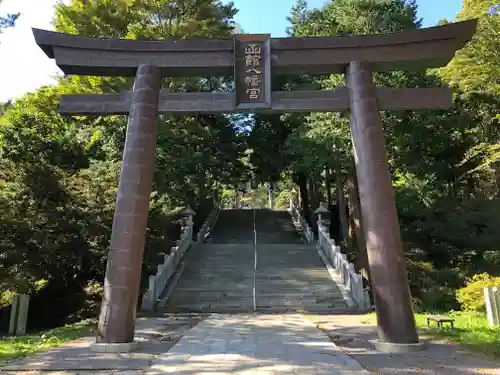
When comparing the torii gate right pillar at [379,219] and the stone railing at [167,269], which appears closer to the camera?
the torii gate right pillar at [379,219]

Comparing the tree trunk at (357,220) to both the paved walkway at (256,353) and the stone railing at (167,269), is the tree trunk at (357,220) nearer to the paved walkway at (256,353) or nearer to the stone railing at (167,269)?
the paved walkway at (256,353)

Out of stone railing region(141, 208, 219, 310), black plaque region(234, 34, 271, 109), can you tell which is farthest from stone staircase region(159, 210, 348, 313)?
black plaque region(234, 34, 271, 109)

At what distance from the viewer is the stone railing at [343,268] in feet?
44.8

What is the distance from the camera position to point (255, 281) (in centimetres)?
1608

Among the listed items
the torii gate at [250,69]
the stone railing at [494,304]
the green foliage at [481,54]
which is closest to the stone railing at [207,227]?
the green foliage at [481,54]

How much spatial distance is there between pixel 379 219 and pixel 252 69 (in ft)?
12.4

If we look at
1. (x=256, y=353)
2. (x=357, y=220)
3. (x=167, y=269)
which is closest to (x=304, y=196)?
(x=357, y=220)

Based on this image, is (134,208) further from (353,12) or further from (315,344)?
(353,12)

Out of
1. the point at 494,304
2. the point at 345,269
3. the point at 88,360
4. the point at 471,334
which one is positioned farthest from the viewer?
the point at 345,269

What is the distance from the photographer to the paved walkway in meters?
5.80

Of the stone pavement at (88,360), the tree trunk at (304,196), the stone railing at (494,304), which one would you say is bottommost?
the stone pavement at (88,360)

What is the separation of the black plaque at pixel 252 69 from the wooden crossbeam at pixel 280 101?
20cm

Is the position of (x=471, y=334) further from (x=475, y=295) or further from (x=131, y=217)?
(x=131, y=217)

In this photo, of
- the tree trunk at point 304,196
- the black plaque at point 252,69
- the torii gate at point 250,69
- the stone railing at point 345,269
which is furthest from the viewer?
the tree trunk at point 304,196
